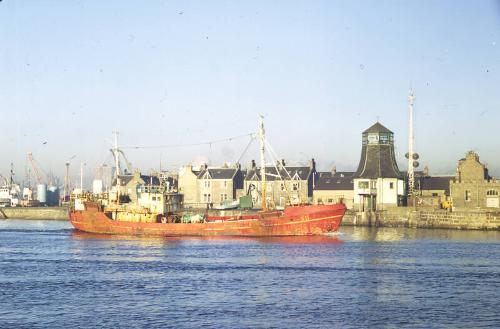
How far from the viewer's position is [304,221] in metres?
78.5

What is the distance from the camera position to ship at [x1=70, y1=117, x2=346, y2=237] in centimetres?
7875

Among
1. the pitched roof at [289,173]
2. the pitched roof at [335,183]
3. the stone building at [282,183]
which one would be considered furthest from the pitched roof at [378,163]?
the pitched roof at [289,173]

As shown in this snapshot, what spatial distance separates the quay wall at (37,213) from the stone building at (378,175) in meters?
53.3

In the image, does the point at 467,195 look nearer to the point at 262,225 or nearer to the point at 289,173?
the point at 262,225

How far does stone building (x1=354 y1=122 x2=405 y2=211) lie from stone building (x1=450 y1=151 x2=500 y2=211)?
28.5 ft

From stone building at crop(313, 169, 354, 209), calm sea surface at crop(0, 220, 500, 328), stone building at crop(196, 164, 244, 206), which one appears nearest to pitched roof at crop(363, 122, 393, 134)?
stone building at crop(313, 169, 354, 209)

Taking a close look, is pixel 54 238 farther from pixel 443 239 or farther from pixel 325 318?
pixel 325 318

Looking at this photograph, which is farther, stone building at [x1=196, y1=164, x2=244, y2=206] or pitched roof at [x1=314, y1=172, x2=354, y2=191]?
stone building at [x1=196, y1=164, x2=244, y2=206]

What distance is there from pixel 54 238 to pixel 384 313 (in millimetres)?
54283

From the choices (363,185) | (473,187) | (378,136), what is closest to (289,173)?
(363,185)

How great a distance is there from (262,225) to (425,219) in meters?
28.6

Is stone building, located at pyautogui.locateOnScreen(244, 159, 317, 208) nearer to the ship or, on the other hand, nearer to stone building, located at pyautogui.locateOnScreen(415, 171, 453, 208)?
stone building, located at pyautogui.locateOnScreen(415, 171, 453, 208)

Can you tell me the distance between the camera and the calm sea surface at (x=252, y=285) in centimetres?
3384

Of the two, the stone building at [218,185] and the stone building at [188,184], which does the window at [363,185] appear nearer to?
the stone building at [218,185]
